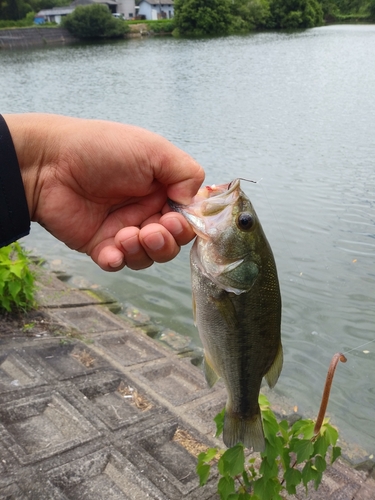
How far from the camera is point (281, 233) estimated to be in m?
8.77

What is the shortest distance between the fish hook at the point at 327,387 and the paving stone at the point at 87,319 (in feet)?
10.5

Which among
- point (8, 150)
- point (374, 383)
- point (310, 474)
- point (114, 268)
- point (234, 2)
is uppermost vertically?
point (234, 2)

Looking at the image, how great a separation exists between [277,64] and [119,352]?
2732 centimetres

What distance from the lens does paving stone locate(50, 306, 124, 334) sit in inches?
214

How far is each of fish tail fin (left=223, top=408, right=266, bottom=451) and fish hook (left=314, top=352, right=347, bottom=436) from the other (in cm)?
37

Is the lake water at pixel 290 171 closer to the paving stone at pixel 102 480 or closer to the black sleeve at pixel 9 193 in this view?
the paving stone at pixel 102 480

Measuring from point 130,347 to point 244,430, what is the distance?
120 inches

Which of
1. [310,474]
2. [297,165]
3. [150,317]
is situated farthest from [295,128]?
[310,474]

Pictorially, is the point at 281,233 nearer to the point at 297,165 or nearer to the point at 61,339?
the point at 297,165

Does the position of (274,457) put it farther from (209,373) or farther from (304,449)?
(209,373)

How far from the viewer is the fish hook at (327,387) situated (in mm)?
2422

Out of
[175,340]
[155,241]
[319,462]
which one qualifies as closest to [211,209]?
[155,241]

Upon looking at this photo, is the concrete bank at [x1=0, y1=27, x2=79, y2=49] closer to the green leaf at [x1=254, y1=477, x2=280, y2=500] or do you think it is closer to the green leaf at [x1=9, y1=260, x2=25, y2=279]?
the green leaf at [x1=9, y1=260, x2=25, y2=279]

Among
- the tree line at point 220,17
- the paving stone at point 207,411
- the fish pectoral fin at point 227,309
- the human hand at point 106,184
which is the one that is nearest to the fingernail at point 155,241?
the human hand at point 106,184
